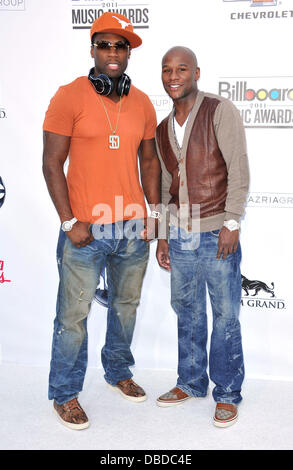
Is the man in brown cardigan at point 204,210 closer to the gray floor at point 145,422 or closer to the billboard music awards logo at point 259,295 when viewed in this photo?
the gray floor at point 145,422

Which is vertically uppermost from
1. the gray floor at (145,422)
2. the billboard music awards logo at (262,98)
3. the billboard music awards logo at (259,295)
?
the billboard music awards logo at (262,98)

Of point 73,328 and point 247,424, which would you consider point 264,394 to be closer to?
point 247,424

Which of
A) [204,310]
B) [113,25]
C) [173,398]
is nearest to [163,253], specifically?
[204,310]

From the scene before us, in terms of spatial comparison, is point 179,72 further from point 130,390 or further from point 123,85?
point 130,390

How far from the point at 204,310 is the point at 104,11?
173 centimetres

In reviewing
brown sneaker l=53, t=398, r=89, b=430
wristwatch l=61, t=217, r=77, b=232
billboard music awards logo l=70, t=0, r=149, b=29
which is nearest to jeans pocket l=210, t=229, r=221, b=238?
wristwatch l=61, t=217, r=77, b=232

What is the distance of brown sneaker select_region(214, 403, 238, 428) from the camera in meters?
2.41

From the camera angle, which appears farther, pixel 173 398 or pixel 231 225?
pixel 173 398

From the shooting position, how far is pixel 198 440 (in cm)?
231

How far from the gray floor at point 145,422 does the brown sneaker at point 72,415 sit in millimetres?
31

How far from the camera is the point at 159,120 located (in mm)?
2830

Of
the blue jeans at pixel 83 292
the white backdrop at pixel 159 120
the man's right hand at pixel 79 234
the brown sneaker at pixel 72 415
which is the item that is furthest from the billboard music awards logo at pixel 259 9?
the brown sneaker at pixel 72 415

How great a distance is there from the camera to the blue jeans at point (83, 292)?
2387mm

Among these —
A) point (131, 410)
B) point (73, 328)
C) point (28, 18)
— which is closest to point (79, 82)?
point (28, 18)
